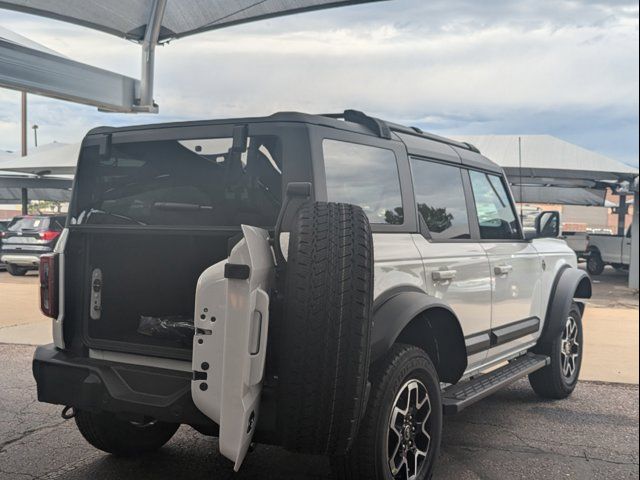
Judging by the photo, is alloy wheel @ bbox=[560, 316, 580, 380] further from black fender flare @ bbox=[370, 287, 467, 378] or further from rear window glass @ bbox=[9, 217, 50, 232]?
rear window glass @ bbox=[9, 217, 50, 232]

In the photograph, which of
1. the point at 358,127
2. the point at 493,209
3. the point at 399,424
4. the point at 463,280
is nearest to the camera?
the point at 399,424

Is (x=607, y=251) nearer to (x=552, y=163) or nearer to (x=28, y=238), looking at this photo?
(x=552, y=163)

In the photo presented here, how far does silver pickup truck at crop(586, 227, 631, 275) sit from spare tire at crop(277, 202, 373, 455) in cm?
1882

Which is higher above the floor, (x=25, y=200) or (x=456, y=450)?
(x=25, y=200)

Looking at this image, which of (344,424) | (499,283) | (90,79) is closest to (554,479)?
(499,283)

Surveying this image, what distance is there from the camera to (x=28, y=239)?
567 inches

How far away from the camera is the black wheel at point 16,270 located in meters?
13.3

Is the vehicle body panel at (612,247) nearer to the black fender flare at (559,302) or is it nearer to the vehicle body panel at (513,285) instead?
the black fender flare at (559,302)

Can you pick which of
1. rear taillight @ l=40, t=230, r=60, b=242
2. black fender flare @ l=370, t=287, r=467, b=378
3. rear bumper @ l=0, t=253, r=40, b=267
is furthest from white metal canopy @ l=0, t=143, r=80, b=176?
black fender flare @ l=370, t=287, r=467, b=378

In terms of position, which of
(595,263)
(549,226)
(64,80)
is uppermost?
(64,80)

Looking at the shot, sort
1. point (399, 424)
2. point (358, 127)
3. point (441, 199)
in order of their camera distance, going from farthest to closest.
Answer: point (441, 199) → point (358, 127) → point (399, 424)

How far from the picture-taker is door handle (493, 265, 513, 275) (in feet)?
14.5

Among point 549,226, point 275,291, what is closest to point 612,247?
point 549,226

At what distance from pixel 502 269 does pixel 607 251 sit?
17329 millimetres
